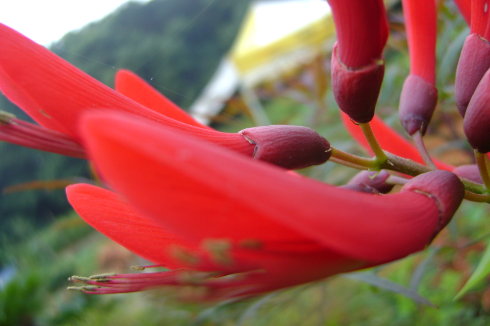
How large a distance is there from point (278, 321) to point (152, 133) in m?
2.05

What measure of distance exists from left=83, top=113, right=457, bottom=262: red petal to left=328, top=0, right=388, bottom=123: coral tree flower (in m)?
0.14

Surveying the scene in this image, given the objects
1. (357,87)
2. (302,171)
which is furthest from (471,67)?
(302,171)

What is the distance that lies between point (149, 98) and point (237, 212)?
23cm

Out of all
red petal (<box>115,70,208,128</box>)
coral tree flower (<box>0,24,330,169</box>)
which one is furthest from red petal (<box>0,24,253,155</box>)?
red petal (<box>115,70,208,128</box>)

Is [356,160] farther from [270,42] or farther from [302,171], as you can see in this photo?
[270,42]

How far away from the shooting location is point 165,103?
16.1 inches

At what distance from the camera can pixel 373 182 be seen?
0.42m

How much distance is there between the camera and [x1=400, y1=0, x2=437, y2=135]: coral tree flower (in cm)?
46

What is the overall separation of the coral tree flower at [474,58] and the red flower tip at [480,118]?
5 centimetres

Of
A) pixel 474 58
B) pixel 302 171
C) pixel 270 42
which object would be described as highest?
pixel 474 58

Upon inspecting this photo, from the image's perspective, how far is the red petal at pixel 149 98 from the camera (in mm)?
404

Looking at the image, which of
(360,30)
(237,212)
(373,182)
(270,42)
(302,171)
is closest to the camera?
(237,212)

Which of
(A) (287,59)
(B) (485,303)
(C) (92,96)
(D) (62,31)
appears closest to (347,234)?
(C) (92,96)

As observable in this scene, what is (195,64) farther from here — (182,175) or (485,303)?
(182,175)
